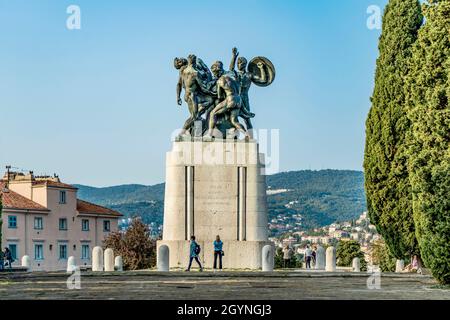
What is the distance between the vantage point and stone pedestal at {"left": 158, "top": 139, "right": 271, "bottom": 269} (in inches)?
1652

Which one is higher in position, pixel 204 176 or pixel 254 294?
pixel 204 176

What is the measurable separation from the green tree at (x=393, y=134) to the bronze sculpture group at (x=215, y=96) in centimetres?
623

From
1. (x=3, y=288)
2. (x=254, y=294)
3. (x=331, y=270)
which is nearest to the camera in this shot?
(x=254, y=294)

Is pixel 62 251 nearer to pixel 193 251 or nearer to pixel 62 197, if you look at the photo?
pixel 62 197

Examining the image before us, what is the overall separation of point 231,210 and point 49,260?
54006 millimetres

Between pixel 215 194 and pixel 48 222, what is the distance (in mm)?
53897

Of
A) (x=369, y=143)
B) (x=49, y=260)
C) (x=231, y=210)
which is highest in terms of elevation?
(x=369, y=143)

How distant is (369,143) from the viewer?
4662 centimetres

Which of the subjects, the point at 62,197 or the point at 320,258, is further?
the point at 62,197

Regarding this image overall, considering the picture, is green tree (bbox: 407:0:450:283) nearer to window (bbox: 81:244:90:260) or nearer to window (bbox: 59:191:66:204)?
window (bbox: 59:191:66:204)

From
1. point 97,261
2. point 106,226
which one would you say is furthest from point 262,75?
point 106,226

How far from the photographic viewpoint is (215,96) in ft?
141
